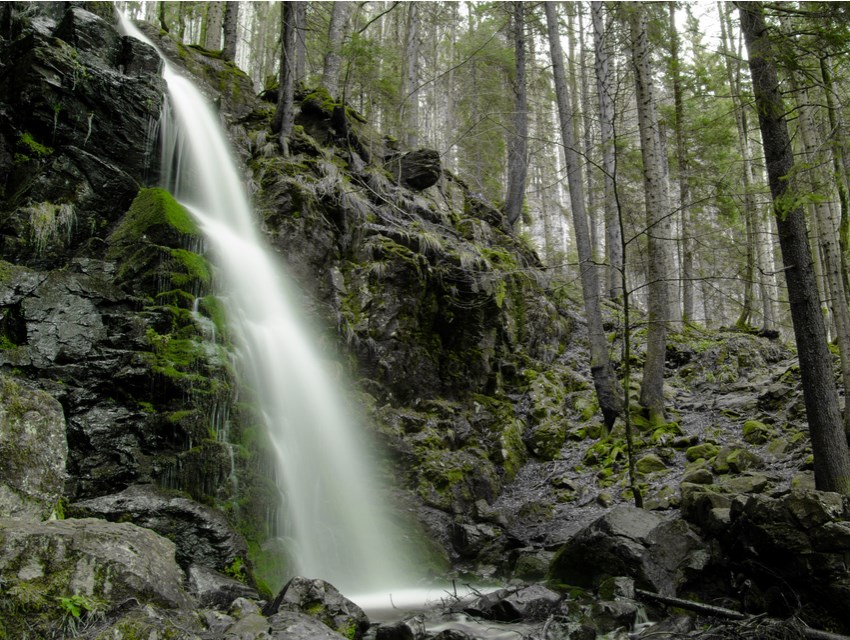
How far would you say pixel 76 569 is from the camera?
131 inches

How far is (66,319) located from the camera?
6.72 meters

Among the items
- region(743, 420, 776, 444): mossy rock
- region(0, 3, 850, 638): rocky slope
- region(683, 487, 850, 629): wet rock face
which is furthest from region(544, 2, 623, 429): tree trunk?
region(683, 487, 850, 629): wet rock face

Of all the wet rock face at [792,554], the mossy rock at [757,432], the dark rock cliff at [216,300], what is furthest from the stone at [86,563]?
the mossy rock at [757,432]

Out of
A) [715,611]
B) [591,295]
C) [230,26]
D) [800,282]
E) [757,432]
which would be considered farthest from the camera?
[230,26]

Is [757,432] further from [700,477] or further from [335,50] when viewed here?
[335,50]

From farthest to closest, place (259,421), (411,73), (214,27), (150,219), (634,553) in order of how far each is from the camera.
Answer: (411,73) → (214,27) → (150,219) → (259,421) → (634,553)

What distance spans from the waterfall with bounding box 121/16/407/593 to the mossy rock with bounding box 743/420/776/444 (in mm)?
5518

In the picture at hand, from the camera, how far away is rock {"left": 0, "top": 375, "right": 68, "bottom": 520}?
3.96 meters

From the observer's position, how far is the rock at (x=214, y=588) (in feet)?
16.9

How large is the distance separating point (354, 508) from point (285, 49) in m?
9.17

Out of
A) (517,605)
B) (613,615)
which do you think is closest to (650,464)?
(613,615)

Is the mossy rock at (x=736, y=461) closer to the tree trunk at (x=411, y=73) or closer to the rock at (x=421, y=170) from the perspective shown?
the rock at (x=421, y=170)

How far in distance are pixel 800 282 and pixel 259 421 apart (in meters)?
6.62

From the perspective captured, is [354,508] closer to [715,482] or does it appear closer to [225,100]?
[715,482]
